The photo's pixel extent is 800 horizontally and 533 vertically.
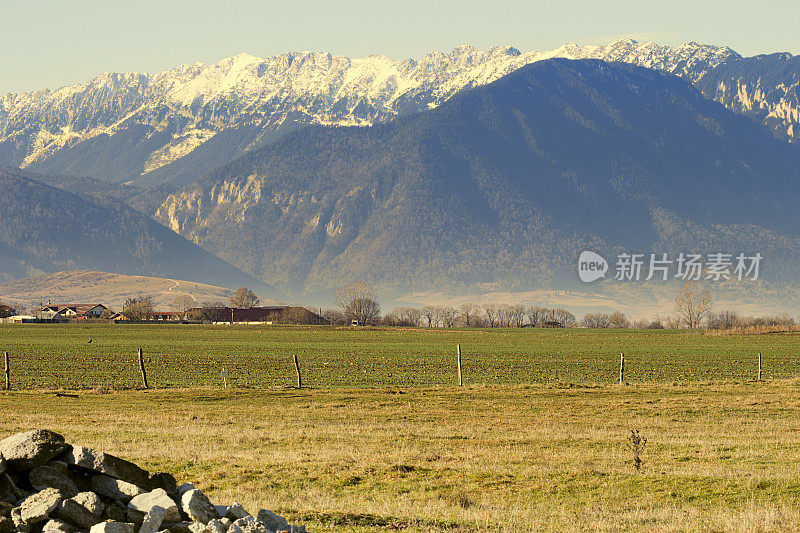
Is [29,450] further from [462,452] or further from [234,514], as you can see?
[462,452]

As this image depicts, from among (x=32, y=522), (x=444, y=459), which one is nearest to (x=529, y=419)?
(x=444, y=459)

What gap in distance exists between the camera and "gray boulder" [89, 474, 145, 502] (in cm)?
1362

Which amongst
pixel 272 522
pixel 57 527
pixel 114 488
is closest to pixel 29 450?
pixel 114 488

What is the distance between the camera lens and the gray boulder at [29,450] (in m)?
13.7

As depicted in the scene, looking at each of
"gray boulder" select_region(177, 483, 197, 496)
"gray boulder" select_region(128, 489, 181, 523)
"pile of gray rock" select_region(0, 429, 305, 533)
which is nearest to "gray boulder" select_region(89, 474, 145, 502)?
"pile of gray rock" select_region(0, 429, 305, 533)

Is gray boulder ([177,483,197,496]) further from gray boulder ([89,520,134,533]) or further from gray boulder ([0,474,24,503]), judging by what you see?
gray boulder ([0,474,24,503])

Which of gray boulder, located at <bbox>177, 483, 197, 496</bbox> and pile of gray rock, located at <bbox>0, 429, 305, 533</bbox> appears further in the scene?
gray boulder, located at <bbox>177, 483, 197, 496</bbox>

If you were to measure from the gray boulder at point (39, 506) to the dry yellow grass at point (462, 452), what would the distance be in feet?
13.3

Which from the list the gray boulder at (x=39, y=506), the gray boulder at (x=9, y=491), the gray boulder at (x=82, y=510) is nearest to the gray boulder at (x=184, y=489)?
the gray boulder at (x=82, y=510)

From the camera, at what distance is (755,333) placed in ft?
470

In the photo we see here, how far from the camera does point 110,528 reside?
12.2 metres

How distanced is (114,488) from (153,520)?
1.44 m

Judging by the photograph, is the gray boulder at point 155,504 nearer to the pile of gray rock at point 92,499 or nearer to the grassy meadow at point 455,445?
the pile of gray rock at point 92,499

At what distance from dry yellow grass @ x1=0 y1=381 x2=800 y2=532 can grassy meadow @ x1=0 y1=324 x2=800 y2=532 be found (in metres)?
0.06
